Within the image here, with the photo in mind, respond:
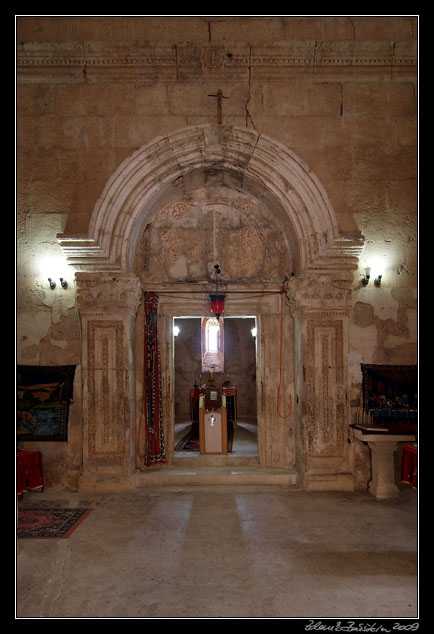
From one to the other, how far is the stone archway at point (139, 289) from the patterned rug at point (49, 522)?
27.3 inches

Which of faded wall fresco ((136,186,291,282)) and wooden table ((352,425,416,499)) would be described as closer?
wooden table ((352,425,416,499))

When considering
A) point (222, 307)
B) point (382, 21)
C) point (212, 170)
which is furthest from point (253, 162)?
point (382, 21)

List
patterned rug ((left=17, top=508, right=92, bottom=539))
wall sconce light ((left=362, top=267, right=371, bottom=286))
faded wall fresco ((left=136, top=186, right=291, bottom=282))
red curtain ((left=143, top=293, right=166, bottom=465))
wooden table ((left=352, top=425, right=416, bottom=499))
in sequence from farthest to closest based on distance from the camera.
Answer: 1. faded wall fresco ((left=136, top=186, right=291, bottom=282))
2. red curtain ((left=143, top=293, right=166, bottom=465))
3. wall sconce light ((left=362, top=267, right=371, bottom=286))
4. wooden table ((left=352, top=425, right=416, bottom=499))
5. patterned rug ((left=17, top=508, right=92, bottom=539))

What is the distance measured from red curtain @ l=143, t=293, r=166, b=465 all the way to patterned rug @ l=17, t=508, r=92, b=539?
137 centimetres

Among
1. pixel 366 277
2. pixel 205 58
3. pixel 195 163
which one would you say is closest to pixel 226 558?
pixel 366 277

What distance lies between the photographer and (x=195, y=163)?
5.88 metres

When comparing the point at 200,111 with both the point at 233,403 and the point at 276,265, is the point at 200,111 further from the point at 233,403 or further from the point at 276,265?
the point at 233,403

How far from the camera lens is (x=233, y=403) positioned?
10.4 meters

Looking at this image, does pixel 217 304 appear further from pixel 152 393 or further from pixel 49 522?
pixel 49 522

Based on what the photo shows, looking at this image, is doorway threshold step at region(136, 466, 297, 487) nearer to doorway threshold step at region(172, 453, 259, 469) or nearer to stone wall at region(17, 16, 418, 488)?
doorway threshold step at region(172, 453, 259, 469)

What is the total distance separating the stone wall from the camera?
18.2ft

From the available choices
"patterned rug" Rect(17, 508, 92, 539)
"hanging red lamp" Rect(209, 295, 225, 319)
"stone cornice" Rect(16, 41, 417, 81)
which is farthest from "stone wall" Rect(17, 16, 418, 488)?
"hanging red lamp" Rect(209, 295, 225, 319)

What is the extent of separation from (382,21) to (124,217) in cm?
430

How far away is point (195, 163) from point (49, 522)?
480 centimetres
